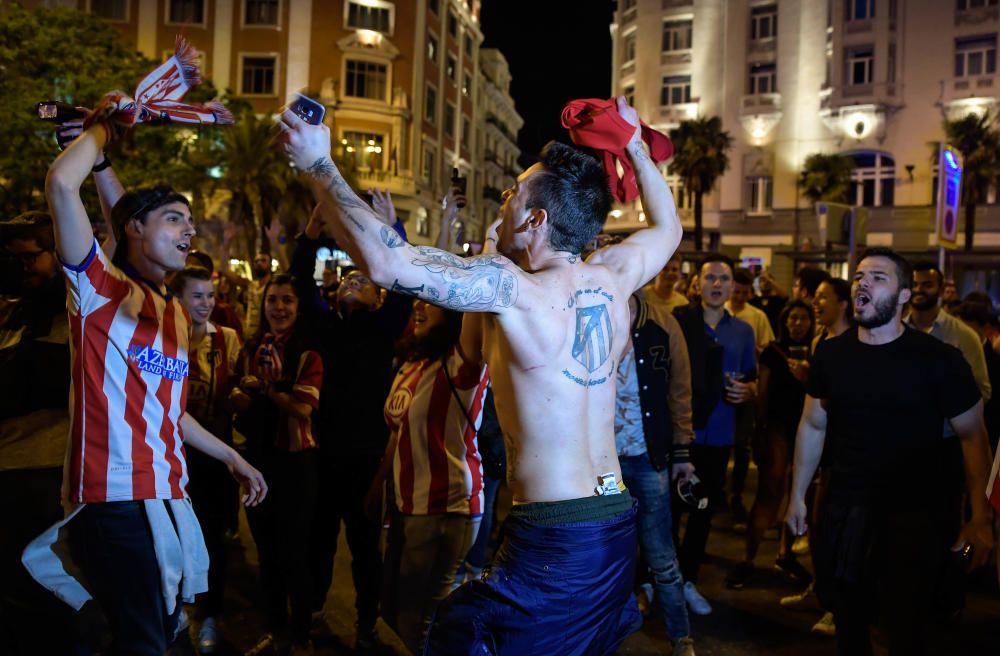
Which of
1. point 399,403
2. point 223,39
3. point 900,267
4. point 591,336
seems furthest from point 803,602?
point 223,39

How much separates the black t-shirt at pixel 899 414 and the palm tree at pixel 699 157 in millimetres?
36691

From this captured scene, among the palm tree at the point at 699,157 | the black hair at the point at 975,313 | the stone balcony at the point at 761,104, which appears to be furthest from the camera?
the stone balcony at the point at 761,104

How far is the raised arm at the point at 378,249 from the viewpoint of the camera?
88.7 inches

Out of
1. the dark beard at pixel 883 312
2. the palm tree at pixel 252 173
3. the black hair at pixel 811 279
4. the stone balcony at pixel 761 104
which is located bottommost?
the dark beard at pixel 883 312

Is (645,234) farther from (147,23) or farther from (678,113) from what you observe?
(678,113)

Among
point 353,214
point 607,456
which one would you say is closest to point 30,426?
point 353,214

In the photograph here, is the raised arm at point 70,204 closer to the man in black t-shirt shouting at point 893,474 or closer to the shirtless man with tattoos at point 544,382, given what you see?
the shirtless man with tattoos at point 544,382

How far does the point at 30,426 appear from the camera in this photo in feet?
11.3

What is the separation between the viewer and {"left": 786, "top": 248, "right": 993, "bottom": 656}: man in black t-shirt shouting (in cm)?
384

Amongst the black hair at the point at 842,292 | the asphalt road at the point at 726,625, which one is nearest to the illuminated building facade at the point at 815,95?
the black hair at the point at 842,292

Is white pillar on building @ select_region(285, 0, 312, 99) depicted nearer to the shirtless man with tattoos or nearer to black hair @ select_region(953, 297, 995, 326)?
black hair @ select_region(953, 297, 995, 326)

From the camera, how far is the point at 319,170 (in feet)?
7.51

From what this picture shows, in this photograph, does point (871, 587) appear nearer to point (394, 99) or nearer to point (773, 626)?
point (773, 626)

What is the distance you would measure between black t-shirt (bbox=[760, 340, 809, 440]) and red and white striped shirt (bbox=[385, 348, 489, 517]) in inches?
134
